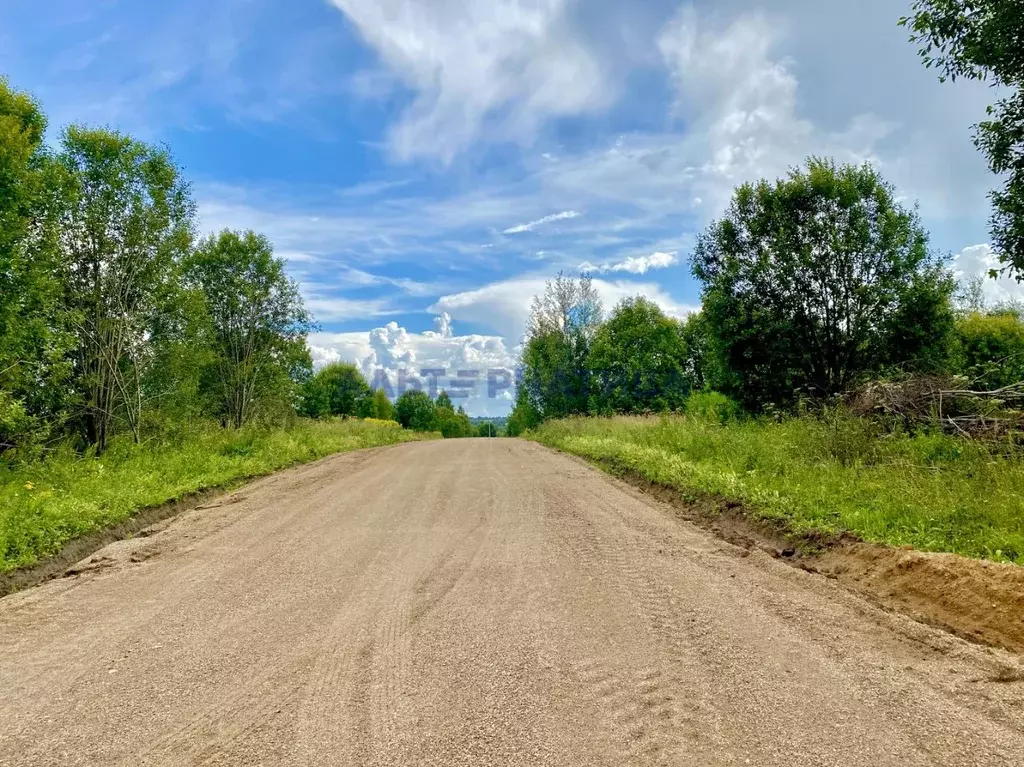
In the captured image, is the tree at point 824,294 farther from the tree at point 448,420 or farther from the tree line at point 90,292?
the tree at point 448,420

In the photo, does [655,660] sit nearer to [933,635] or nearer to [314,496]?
[933,635]

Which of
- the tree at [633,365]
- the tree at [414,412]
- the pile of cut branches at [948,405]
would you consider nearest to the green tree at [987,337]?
the pile of cut branches at [948,405]

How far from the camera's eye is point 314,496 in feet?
33.9

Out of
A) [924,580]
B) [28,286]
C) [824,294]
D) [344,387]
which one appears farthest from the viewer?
[344,387]

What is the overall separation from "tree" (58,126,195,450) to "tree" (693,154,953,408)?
15570 mm

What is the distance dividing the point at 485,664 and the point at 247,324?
2681cm

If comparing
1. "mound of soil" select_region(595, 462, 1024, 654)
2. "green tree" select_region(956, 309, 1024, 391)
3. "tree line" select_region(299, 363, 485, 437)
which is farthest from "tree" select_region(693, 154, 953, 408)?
"tree line" select_region(299, 363, 485, 437)

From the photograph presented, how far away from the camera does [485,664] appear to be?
3.54 meters

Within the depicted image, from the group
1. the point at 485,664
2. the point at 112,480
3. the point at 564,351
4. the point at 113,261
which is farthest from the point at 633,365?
the point at 485,664

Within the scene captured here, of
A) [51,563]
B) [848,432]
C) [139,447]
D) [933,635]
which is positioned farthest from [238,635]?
[139,447]

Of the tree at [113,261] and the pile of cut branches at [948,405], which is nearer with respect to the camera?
the pile of cut branches at [948,405]

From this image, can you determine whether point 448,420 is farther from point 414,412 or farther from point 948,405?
point 948,405

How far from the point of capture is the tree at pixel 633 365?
119ft

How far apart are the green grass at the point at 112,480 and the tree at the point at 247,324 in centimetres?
912
